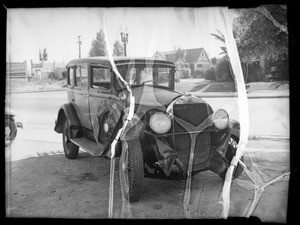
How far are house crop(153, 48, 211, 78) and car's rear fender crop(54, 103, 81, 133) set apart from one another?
4.53 feet

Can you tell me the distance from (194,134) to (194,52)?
2.52 feet

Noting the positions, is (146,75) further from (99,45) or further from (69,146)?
(69,146)

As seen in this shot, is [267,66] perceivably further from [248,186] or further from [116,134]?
[116,134]

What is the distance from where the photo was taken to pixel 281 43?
2682mm

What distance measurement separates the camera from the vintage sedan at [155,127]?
271cm

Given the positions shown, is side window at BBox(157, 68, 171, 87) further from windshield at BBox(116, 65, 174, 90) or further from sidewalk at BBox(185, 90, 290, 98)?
sidewalk at BBox(185, 90, 290, 98)

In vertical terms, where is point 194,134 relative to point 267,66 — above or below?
below

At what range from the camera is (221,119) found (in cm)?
288

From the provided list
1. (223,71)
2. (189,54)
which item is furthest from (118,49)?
(223,71)

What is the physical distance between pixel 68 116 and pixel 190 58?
5.49ft

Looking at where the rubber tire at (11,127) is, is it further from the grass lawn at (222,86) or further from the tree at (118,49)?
the grass lawn at (222,86)

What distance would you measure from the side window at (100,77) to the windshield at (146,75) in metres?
0.19

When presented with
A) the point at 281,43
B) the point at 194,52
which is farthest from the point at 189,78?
the point at 281,43

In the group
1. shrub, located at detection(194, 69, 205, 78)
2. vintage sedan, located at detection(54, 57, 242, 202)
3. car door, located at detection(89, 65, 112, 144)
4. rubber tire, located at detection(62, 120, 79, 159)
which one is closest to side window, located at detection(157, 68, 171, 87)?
vintage sedan, located at detection(54, 57, 242, 202)
